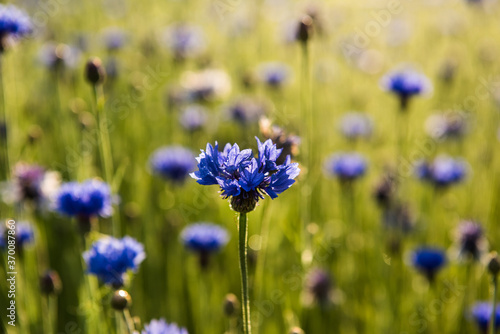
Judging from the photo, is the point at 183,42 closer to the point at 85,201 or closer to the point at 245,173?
the point at 85,201

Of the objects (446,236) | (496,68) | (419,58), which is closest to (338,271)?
(446,236)

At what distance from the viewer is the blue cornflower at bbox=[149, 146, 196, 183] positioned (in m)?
2.89

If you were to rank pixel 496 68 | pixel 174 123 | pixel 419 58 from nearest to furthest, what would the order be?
1. pixel 174 123
2. pixel 496 68
3. pixel 419 58

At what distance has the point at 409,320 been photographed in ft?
7.93

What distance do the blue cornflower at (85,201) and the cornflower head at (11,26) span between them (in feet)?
2.29

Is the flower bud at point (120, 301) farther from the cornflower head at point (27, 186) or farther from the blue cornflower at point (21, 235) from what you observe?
the cornflower head at point (27, 186)

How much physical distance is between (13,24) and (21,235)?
0.90m

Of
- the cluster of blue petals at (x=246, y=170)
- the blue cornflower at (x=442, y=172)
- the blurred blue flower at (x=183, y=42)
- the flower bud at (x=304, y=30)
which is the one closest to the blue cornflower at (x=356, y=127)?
the blue cornflower at (x=442, y=172)

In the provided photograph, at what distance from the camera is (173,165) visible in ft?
9.49

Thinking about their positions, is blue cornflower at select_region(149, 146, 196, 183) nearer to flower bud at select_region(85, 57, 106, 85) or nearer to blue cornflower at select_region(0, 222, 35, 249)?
blue cornflower at select_region(0, 222, 35, 249)

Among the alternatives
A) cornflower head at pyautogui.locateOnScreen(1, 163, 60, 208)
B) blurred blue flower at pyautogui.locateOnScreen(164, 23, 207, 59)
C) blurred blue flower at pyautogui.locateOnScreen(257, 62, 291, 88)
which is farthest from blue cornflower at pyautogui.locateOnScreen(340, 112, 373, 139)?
cornflower head at pyautogui.locateOnScreen(1, 163, 60, 208)

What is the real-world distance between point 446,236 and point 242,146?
1.49 metres

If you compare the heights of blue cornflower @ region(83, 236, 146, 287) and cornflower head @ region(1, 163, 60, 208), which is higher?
cornflower head @ region(1, 163, 60, 208)

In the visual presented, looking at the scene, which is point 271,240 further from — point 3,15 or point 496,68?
point 496,68
